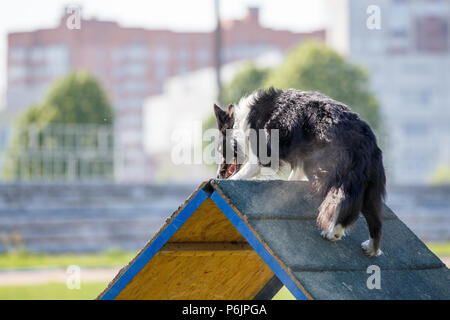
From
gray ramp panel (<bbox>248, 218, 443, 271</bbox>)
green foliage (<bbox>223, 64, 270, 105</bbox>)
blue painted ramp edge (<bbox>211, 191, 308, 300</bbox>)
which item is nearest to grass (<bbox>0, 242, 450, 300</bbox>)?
gray ramp panel (<bbox>248, 218, 443, 271</bbox>)

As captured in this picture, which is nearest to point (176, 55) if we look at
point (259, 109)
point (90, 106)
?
point (90, 106)

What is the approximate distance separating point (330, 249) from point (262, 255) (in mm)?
518

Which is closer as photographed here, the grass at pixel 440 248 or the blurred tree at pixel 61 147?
the grass at pixel 440 248

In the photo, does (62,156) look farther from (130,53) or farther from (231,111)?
(130,53)

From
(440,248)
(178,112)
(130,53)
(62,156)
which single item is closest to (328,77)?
(62,156)

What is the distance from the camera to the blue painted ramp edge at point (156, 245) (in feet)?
15.6

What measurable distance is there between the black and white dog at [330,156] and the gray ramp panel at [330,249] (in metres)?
0.08

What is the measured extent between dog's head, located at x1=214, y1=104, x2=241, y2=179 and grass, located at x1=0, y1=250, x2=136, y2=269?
28.2 feet

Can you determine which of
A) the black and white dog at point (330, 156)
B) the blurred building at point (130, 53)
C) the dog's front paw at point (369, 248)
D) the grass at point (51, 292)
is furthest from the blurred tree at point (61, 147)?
the blurred building at point (130, 53)

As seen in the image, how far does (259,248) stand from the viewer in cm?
451

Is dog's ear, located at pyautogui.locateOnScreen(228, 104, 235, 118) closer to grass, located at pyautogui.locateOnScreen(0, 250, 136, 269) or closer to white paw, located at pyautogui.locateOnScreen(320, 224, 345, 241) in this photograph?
white paw, located at pyautogui.locateOnScreen(320, 224, 345, 241)

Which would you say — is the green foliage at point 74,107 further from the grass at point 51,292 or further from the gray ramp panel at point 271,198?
the gray ramp panel at point 271,198

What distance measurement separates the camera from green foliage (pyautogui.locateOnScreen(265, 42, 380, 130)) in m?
29.8

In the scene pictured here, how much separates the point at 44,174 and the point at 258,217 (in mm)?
17956
